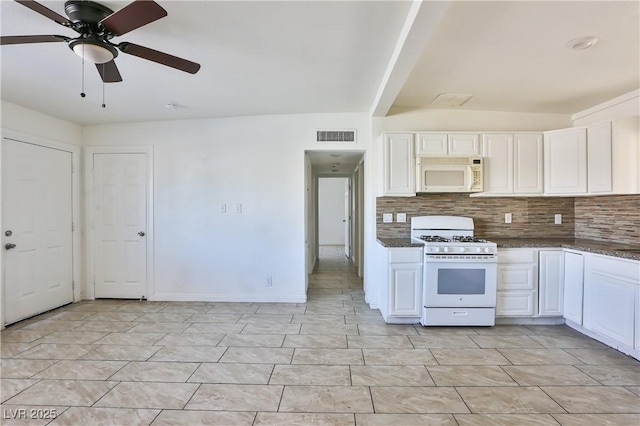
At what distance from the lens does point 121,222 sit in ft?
13.8

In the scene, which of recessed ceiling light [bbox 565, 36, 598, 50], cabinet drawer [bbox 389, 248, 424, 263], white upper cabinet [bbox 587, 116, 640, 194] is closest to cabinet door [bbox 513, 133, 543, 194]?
white upper cabinet [bbox 587, 116, 640, 194]

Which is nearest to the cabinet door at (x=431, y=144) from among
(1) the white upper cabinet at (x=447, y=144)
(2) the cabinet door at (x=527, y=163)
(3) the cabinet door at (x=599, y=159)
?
(1) the white upper cabinet at (x=447, y=144)

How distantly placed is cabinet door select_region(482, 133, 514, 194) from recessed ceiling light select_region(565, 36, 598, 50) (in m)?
1.25

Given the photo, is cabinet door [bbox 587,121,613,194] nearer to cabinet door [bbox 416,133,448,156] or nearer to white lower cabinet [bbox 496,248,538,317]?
white lower cabinet [bbox 496,248,538,317]

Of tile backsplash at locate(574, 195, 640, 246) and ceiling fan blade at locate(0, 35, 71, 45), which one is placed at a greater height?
ceiling fan blade at locate(0, 35, 71, 45)

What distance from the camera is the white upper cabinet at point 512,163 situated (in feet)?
11.7

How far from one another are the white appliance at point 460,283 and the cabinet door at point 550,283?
Result: 52 cm

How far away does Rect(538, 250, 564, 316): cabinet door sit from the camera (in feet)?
10.7

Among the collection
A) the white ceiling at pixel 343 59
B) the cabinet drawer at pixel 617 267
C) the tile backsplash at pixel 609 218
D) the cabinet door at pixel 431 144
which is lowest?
the cabinet drawer at pixel 617 267

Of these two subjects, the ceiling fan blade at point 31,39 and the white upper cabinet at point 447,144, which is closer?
the ceiling fan blade at point 31,39

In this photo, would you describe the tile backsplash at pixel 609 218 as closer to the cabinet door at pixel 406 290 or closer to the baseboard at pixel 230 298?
the cabinet door at pixel 406 290

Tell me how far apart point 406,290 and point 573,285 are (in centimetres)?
163

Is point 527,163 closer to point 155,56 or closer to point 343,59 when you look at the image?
point 343,59

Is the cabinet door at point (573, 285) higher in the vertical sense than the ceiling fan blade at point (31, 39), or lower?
lower
